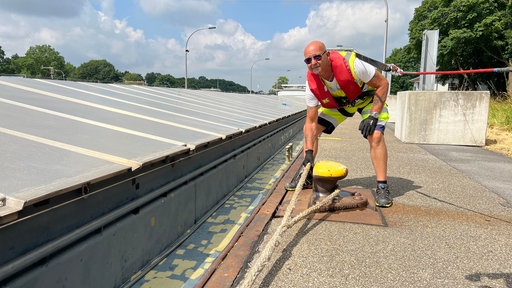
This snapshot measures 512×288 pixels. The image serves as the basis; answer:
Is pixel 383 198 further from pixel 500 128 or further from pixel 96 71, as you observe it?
pixel 96 71

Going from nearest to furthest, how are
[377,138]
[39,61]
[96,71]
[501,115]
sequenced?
[377,138] → [501,115] → [39,61] → [96,71]

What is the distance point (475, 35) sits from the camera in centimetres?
2583

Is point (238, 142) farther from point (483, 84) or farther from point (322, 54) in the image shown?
point (483, 84)

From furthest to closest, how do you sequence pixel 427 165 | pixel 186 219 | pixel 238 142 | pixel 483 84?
pixel 483 84
pixel 427 165
pixel 238 142
pixel 186 219

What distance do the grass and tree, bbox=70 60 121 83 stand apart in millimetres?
112856

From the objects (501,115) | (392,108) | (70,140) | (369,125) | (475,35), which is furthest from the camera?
(475,35)

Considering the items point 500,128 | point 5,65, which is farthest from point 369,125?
point 5,65

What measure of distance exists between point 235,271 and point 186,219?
950mm

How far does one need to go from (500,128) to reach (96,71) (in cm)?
11939

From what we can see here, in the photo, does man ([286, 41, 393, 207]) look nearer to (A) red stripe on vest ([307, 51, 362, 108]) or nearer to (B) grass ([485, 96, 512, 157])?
(A) red stripe on vest ([307, 51, 362, 108])

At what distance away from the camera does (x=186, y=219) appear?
328cm

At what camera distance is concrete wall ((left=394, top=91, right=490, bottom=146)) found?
8.91 meters

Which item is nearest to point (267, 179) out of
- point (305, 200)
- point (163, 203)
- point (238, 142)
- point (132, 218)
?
point (238, 142)

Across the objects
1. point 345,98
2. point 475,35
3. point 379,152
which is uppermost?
point 475,35
